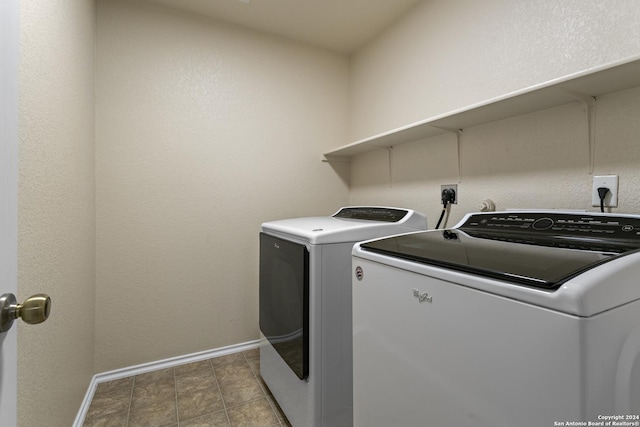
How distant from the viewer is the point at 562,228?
104cm

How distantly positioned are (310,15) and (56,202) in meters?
1.90

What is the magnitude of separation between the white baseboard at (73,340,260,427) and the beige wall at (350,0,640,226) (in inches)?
63.0

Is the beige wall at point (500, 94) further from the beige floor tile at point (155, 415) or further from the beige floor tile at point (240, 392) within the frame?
the beige floor tile at point (155, 415)

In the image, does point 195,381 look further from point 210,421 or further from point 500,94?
point 500,94

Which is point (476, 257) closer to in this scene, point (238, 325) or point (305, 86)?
point (238, 325)

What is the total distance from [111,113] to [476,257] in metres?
2.18

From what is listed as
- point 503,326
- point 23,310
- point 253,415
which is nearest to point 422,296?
point 503,326

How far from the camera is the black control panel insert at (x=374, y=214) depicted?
5.72 feet

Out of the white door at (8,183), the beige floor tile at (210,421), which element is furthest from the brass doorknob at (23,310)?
the beige floor tile at (210,421)

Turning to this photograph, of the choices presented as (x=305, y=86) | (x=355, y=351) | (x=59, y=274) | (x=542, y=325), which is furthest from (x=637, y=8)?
(x=59, y=274)

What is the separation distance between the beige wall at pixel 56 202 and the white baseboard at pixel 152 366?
118 mm

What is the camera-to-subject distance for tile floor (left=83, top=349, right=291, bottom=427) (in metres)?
1.60

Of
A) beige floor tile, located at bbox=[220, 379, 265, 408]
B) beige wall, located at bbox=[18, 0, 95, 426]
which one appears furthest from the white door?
beige floor tile, located at bbox=[220, 379, 265, 408]

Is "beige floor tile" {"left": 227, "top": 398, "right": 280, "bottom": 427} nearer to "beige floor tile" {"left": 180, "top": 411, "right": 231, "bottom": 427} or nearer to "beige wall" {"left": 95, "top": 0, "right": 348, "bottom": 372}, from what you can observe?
Answer: "beige floor tile" {"left": 180, "top": 411, "right": 231, "bottom": 427}
